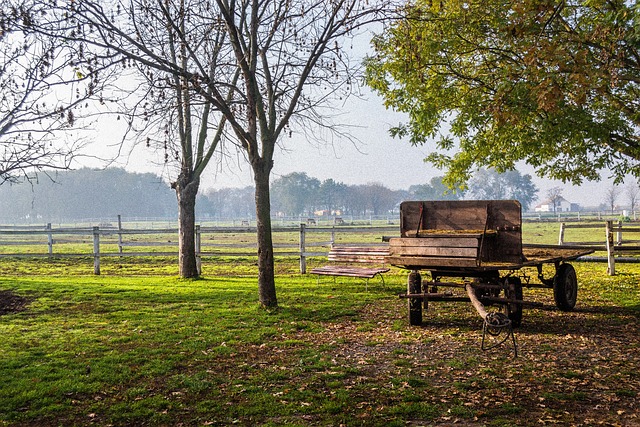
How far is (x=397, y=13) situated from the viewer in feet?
31.8

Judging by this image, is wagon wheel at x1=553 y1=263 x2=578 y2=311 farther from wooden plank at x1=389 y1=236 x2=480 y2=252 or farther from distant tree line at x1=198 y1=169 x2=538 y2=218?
distant tree line at x1=198 y1=169 x2=538 y2=218

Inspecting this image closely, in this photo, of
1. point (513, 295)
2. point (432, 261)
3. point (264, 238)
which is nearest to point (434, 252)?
point (432, 261)

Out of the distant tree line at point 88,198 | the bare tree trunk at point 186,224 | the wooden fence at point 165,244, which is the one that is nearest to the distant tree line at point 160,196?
the distant tree line at point 88,198

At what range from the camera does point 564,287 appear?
9.14m

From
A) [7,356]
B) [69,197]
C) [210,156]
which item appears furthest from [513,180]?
[7,356]

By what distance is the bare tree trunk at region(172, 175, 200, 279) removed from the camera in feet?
49.7

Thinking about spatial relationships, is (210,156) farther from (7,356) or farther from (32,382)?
(32,382)

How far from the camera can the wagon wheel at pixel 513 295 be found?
7.56m

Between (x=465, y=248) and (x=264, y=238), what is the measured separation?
12.8 ft

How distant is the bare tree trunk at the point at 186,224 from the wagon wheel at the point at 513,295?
975 cm

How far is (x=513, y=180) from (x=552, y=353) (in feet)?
404

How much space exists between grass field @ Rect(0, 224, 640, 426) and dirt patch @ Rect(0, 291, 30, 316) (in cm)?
5

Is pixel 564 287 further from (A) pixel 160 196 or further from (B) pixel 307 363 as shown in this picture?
(A) pixel 160 196

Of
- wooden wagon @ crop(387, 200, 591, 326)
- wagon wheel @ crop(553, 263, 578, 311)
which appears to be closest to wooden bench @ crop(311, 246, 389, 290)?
wooden wagon @ crop(387, 200, 591, 326)
